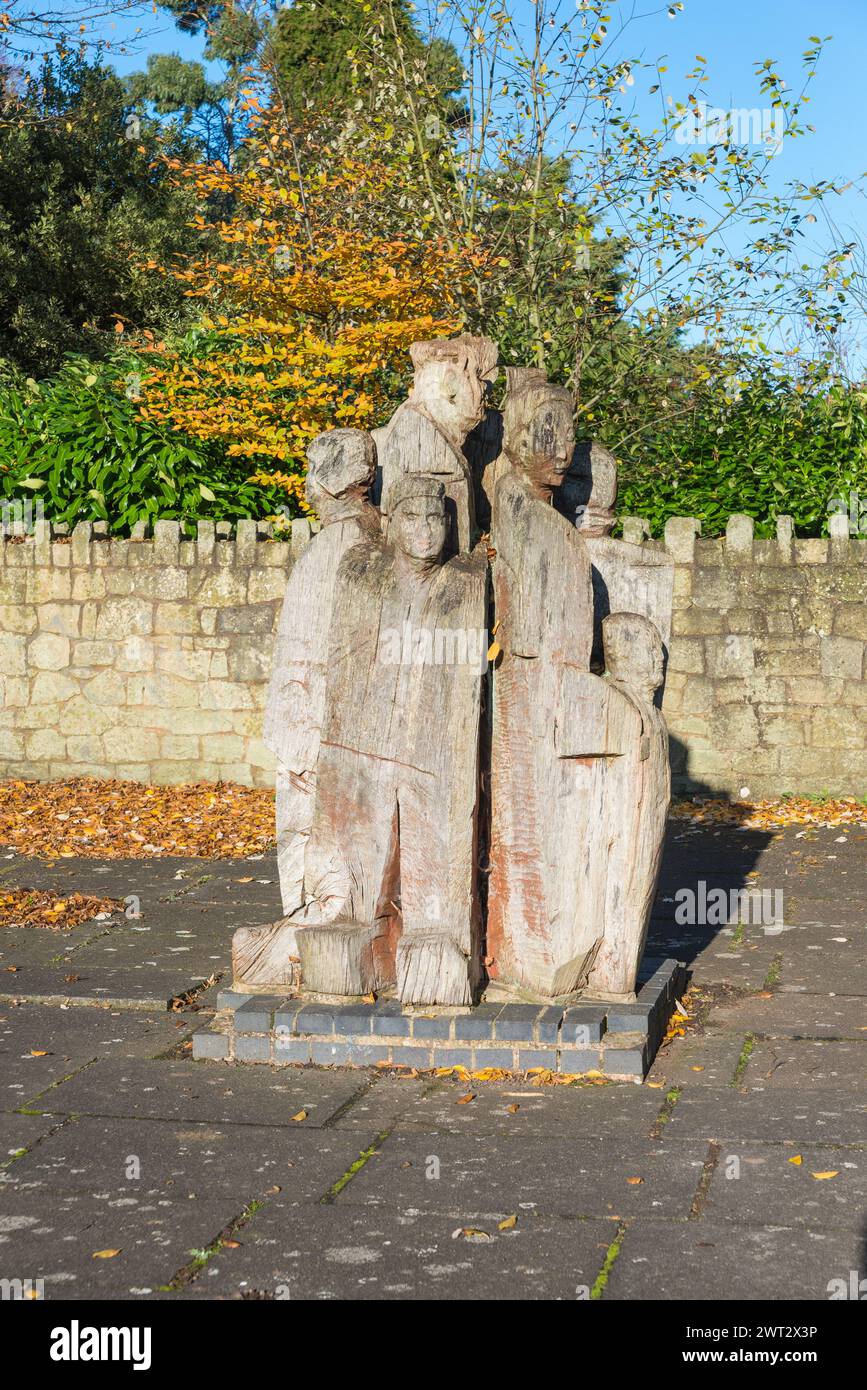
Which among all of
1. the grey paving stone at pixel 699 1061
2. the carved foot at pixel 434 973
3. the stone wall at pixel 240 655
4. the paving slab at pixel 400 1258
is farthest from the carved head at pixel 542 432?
the stone wall at pixel 240 655

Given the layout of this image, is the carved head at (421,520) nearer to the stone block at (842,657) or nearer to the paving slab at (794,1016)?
the paving slab at (794,1016)

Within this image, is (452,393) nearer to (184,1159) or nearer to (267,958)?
(267,958)

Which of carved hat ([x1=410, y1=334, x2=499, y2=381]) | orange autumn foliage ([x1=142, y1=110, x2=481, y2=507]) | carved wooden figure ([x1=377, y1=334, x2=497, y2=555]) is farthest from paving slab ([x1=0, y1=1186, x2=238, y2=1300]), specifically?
orange autumn foliage ([x1=142, y1=110, x2=481, y2=507])

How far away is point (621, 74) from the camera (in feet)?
37.6

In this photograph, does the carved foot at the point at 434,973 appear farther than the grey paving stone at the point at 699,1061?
Yes

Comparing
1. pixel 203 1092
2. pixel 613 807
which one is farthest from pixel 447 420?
pixel 203 1092

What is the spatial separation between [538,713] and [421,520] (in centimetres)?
73

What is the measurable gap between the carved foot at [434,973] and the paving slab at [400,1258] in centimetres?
118

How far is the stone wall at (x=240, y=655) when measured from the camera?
10297 millimetres

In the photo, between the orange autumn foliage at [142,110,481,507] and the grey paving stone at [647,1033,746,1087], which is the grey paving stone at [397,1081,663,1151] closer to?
the grey paving stone at [647,1033,746,1087]

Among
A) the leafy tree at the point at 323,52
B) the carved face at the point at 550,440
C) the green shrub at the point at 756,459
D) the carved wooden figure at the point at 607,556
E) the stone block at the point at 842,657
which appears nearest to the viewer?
the carved face at the point at 550,440

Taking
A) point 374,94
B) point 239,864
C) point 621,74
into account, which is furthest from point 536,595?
point 374,94

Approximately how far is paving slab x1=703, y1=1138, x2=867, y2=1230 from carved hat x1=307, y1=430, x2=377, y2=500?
249cm
